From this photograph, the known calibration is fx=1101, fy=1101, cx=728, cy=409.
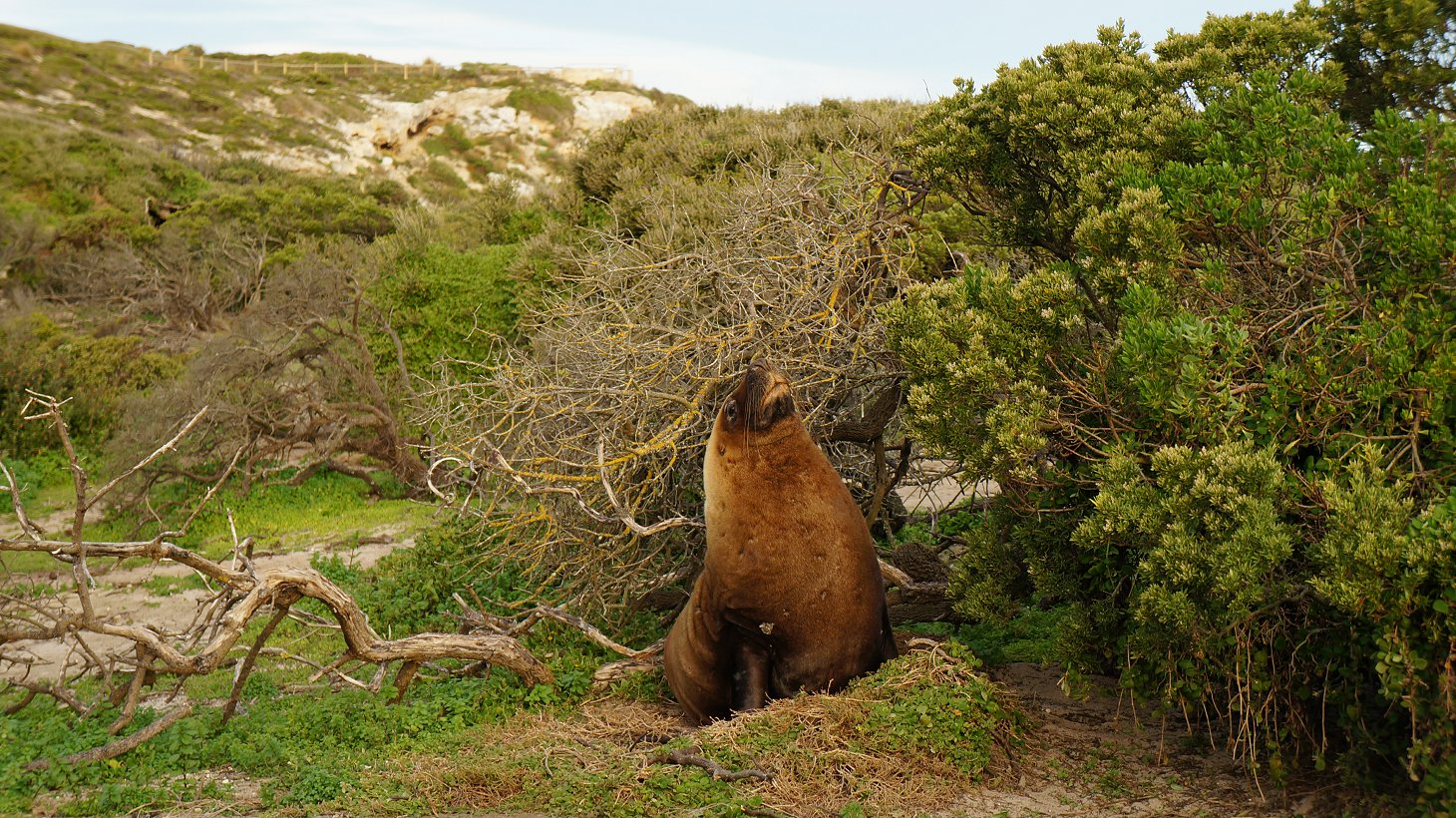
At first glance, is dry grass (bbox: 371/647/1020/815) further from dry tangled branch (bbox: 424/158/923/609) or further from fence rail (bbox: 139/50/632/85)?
fence rail (bbox: 139/50/632/85)

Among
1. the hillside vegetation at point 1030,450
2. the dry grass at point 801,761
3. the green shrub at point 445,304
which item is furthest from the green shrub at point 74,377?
the dry grass at point 801,761

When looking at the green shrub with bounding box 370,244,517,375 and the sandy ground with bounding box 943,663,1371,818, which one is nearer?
the sandy ground with bounding box 943,663,1371,818

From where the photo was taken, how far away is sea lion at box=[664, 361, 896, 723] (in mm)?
5363

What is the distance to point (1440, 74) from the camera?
5.96 metres

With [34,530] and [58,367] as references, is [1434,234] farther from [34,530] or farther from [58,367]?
[58,367]

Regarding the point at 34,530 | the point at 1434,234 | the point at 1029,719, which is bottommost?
the point at 1029,719

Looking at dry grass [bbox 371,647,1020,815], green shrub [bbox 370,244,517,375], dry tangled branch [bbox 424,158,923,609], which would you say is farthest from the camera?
green shrub [bbox 370,244,517,375]

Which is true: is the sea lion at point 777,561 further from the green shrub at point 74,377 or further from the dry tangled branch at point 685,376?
the green shrub at point 74,377

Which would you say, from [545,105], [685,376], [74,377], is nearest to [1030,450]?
[685,376]

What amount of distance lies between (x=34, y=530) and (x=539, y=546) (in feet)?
9.44

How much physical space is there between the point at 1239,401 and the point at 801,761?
2.44 m

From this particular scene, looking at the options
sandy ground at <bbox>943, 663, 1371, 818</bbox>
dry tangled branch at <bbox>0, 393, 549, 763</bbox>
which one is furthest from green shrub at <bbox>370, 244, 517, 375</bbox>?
sandy ground at <bbox>943, 663, 1371, 818</bbox>

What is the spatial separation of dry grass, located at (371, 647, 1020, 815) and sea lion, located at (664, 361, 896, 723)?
0.21 metres

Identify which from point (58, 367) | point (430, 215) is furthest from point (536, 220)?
point (58, 367)
